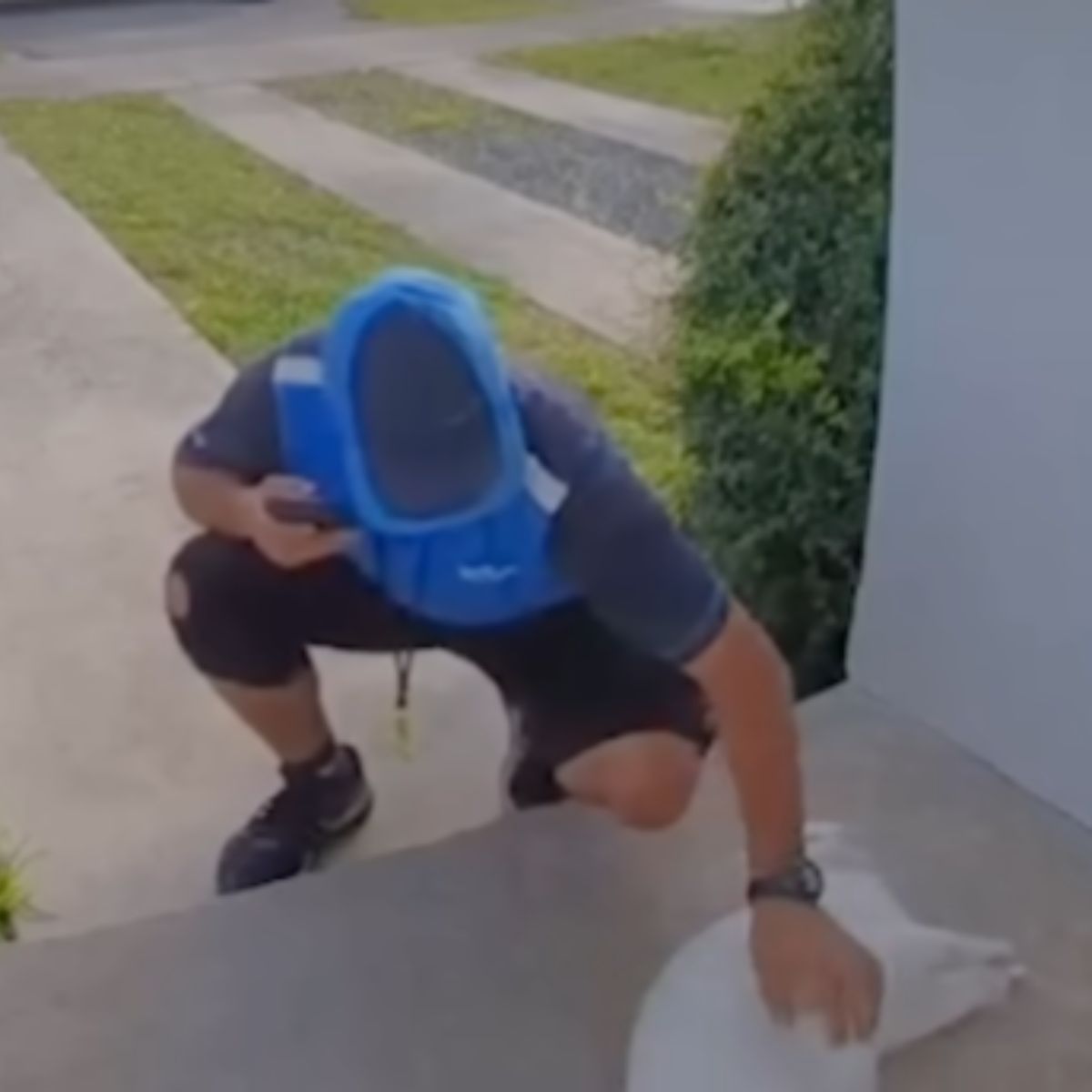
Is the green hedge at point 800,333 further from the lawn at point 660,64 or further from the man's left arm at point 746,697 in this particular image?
the lawn at point 660,64

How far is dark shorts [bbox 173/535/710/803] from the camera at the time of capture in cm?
203

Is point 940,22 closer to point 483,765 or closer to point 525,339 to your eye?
point 483,765

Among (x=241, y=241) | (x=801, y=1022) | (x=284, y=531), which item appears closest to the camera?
(x=801, y=1022)

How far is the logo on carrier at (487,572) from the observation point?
5.83ft

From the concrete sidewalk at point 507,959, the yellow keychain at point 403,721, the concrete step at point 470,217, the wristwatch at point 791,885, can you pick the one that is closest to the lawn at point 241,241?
the concrete step at point 470,217

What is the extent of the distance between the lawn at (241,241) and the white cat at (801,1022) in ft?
3.24

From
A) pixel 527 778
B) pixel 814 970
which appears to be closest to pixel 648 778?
pixel 527 778

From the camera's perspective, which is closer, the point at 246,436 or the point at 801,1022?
the point at 801,1022

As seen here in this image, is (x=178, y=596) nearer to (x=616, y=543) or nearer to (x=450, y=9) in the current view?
(x=616, y=543)

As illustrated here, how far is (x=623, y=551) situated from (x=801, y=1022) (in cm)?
35

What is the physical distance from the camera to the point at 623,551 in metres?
1.65

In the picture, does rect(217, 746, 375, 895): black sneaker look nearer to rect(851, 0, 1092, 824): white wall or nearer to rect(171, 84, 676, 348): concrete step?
rect(851, 0, 1092, 824): white wall

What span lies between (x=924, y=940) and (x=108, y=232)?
3.64 m

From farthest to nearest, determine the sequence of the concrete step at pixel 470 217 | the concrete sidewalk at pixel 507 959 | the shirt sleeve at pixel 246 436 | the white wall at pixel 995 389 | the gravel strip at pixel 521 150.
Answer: the gravel strip at pixel 521 150 → the concrete step at pixel 470 217 → the white wall at pixel 995 389 → the shirt sleeve at pixel 246 436 → the concrete sidewalk at pixel 507 959
